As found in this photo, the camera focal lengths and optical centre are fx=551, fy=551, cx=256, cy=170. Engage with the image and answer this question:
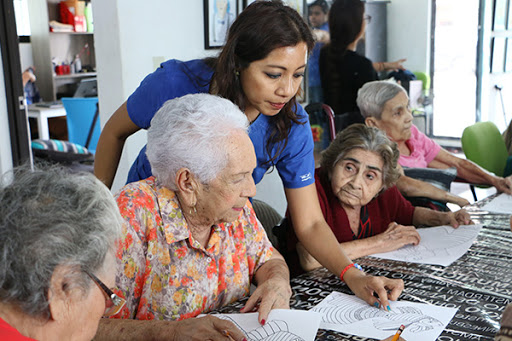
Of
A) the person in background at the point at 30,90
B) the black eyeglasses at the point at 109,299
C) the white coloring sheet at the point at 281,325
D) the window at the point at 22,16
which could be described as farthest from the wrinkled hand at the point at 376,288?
the window at the point at 22,16

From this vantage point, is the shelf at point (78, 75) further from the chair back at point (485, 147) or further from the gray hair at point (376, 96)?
the chair back at point (485, 147)

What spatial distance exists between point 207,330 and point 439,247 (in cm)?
111

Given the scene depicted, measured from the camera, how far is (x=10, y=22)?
11.0ft

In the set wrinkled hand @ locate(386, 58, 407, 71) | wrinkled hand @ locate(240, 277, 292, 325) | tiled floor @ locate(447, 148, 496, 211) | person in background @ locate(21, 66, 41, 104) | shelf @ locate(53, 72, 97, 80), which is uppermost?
wrinkled hand @ locate(386, 58, 407, 71)

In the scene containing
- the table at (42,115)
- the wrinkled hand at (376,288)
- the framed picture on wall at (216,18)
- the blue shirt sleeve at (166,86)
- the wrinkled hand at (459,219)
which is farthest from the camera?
the table at (42,115)

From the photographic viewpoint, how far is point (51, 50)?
7.41 metres

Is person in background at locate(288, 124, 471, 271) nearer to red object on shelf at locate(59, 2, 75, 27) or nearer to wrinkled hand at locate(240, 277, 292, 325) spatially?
wrinkled hand at locate(240, 277, 292, 325)

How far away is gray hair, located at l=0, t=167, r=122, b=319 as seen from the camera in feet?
2.72

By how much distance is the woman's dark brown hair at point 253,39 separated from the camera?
1693mm

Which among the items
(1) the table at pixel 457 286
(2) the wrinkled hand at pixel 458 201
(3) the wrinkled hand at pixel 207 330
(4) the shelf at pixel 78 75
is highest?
(4) the shelf at pixel 78 75

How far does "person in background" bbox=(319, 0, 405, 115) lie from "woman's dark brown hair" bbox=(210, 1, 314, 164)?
257cm

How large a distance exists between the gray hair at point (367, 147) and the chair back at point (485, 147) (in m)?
1.76

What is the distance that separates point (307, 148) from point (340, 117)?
247cm

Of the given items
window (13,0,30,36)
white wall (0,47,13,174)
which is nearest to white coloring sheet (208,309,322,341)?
white wall (0,47,13,174)
